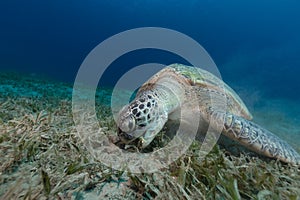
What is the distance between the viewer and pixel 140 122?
6.20 ft

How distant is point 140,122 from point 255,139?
0.96 m

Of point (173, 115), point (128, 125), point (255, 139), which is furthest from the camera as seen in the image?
point (173, 115)

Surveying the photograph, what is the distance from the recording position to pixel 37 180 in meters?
1.13

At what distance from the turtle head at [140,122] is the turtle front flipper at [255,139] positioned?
58cm

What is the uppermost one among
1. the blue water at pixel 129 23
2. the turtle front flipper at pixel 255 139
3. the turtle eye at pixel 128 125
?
the blue water at pixel 129 23

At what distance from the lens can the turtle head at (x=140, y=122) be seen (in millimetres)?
1858

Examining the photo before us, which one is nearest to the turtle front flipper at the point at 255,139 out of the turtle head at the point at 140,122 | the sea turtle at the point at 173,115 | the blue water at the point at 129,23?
the sea turtle at the point at 173,115

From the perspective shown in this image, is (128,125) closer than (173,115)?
Yes

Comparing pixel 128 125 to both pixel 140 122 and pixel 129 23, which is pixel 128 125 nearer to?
pixel 140 122

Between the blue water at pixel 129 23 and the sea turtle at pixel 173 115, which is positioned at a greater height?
the blue water at pixel 129 23

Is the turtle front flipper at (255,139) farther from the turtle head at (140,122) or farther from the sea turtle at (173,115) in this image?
the turtle head at (140,122)

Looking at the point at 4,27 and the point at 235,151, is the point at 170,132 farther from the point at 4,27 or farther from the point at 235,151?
the point at 4,27

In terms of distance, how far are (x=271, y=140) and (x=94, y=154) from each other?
1470 millimetres

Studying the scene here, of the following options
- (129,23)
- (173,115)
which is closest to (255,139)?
(173,115)
